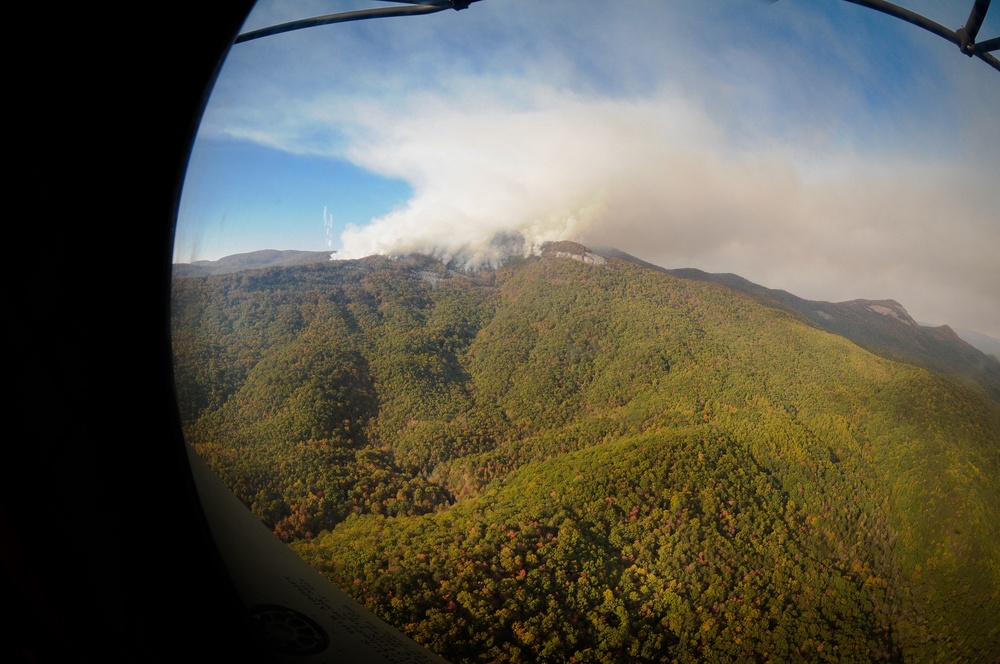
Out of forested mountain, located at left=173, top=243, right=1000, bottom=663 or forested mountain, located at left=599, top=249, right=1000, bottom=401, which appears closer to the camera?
forested mountain, located at left=599, top=249, right=1000, bottom=401

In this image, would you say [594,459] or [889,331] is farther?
[594,459]

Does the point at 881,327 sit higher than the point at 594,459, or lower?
higher

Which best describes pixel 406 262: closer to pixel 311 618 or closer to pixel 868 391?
pixel 311 618

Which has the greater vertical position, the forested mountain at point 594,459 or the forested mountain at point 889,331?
the forested mountain at point 889,331

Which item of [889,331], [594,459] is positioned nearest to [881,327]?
[889,331]

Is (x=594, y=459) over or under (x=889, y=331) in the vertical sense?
under

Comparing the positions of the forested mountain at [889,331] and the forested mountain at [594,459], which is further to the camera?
the forested mountain at [594,459]

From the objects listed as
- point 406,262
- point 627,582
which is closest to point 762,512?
point 627,582

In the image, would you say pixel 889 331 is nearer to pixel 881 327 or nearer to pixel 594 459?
pixel 881 327
